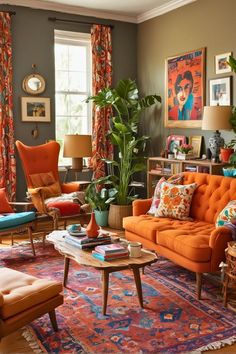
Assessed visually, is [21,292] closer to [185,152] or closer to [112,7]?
[185,152]

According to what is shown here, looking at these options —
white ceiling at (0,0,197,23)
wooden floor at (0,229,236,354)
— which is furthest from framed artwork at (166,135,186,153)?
wooden floor at (0,229,236,354)

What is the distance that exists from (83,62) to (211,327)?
15.6 feet

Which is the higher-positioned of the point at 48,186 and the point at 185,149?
the point at 185,149

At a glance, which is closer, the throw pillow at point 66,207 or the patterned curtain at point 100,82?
the throw pillow at point 66,207

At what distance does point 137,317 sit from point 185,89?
361 centimetres

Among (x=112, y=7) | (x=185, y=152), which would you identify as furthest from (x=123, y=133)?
(x=112, y=7)

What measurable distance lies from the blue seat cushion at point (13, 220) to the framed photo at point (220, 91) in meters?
2.62

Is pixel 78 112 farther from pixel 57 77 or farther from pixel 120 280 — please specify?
pixel 120 280

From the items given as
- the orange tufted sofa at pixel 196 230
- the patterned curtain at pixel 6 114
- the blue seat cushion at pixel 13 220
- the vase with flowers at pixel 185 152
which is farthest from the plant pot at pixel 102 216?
the blue seat cushion at pixel 13 220

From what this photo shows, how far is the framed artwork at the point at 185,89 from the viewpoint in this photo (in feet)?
18.4

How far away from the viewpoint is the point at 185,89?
5875 mm

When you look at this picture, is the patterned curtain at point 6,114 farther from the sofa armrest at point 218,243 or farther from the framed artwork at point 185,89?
the sofa armrest at point 218,243

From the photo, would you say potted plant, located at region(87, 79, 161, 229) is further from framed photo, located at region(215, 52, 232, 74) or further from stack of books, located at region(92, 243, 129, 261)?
stack of books, located at region(92, 243, 129, 261)

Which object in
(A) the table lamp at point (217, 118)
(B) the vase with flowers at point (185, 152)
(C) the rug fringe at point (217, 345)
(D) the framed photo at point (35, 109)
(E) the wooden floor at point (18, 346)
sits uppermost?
(D) the framed photo at point (35, 109)
